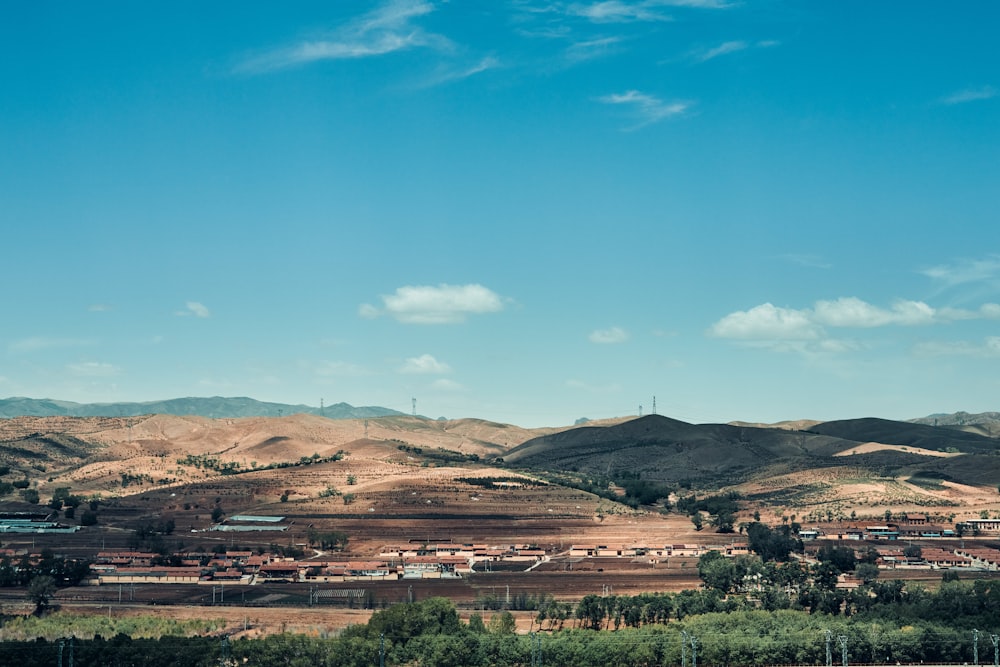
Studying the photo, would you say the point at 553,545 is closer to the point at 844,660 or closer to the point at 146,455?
the point at 844,660

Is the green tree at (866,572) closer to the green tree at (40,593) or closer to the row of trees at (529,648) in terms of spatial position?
the row of trees at (529,648)

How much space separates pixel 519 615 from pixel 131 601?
90.4 feet

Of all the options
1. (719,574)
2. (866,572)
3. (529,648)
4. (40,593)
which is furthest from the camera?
(866,572)

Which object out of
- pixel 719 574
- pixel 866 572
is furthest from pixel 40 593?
pixel 866 572

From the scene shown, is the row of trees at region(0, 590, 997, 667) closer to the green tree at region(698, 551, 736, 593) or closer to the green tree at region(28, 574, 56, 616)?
the green tree at region(28, 574, 56, 616)

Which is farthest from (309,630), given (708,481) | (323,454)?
(323,454)

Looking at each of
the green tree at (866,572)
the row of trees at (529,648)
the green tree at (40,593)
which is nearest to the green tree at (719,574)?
the green tree at (866,572)

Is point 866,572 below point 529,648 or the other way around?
the other way around

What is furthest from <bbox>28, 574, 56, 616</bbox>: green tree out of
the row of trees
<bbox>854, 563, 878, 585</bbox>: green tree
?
<bbox>854, 563, 878, 585</bbox>: green tree

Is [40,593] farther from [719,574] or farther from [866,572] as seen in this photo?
[866,572]

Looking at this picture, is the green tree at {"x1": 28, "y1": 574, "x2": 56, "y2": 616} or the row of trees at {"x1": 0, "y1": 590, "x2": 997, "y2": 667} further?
the green tree at {"x1": 28, "y1": 574, "x2": 56, "y2": 616}

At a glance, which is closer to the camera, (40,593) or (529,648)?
(529,648)

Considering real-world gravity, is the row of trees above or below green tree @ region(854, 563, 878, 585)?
below

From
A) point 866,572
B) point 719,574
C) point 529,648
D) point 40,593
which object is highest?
point 40,593
